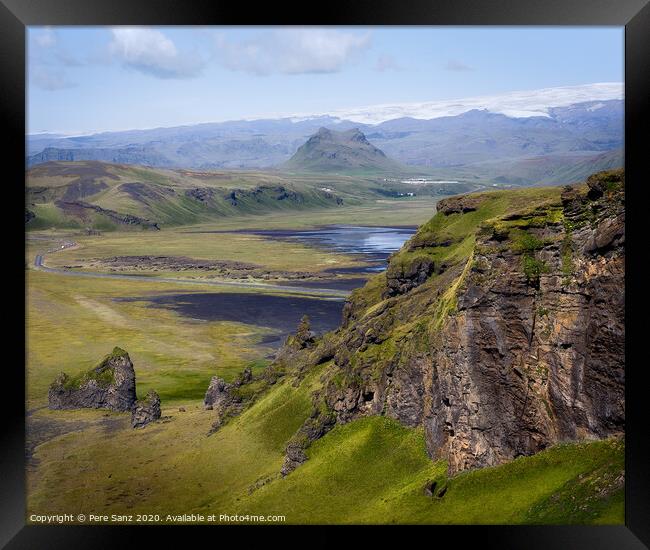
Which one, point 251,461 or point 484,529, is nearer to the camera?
point 484,529

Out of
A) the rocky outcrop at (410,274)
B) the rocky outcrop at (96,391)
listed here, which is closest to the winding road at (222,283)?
the rocky outcrop at (96,391)

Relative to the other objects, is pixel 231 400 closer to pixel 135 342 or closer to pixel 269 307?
pixel 135 342

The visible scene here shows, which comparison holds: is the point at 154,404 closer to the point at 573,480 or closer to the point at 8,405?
the point at 8,405

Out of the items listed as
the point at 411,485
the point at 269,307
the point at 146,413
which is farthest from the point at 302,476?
the point at 269,307

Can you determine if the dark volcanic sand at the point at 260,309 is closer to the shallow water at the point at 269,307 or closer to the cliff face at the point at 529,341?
the shallow water at the point at 269,307

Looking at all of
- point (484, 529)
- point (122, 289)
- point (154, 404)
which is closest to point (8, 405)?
point (484, 529)

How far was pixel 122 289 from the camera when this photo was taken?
126 m

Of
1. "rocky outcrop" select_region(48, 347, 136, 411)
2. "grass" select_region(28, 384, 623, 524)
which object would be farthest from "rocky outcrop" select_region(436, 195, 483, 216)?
"rocky outcrop" select_region(48, 347, 136, 411)

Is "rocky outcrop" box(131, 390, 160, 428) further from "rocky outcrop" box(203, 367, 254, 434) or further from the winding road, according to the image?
the winding road

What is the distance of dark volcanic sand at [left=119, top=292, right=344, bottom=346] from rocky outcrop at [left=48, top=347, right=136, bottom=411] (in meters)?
26.9

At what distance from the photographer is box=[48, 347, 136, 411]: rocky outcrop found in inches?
2208

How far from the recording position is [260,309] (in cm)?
10344

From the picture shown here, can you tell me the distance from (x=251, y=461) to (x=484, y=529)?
17.1m

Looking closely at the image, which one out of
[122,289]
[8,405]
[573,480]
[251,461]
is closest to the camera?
[8,405]
